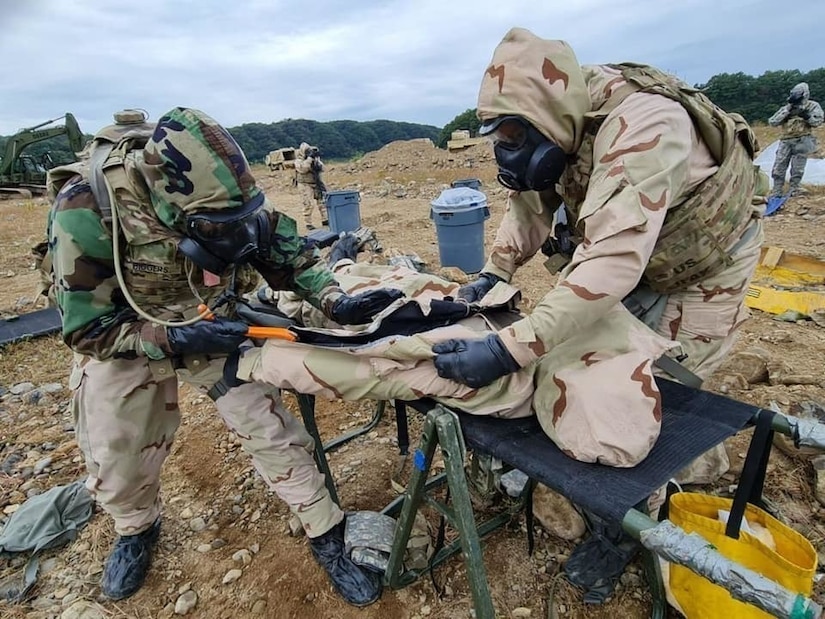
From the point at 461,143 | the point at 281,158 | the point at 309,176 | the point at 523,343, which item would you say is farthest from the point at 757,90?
the point at 523,343

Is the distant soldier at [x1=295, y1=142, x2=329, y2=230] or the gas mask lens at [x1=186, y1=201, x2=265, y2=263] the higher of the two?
the gas mask lens at [x1=186, y1=201, x2=265, y2=263]

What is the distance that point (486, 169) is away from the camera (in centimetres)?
1455

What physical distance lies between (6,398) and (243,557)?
2680 mm

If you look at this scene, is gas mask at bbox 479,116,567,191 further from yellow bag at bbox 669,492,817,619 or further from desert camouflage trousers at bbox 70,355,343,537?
desert camouflage trousers at bbox 70,355,343,537

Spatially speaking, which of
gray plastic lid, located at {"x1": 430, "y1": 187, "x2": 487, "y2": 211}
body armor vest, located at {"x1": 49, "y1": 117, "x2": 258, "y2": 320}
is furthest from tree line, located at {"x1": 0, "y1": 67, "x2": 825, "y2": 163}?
body armor vest, located at {"x1": 49, "y1": 117, "x2": 258, "y2": 320}

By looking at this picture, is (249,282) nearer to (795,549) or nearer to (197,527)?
(197,527)

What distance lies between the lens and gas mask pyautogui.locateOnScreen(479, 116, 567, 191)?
1.66 metres

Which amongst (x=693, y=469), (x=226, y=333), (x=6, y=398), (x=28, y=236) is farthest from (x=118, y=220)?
(x=28, y=236)

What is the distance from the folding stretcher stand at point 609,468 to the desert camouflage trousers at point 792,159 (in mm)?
7692

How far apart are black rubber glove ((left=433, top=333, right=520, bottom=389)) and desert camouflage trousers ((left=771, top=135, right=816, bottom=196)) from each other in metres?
8.15

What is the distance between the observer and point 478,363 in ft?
4.89

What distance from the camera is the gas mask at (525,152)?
1664 mm

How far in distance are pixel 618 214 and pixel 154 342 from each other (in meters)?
1.50

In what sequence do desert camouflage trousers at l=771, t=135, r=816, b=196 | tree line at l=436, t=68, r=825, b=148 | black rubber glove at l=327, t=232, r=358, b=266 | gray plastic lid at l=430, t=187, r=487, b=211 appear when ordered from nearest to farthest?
black rubber glove at l=327, t=232, r=358, b=266 → gray plastic lid at l=430, t=187, r=487, b=211 → desert camouflage trousers at l=771, t=135, r=816, b=196 → tree line at l=436, t=68, r=825, b=148
